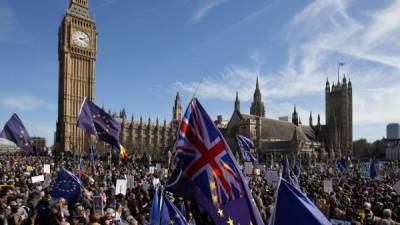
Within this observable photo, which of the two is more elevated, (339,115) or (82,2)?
(82,2)

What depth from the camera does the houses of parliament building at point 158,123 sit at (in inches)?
2943

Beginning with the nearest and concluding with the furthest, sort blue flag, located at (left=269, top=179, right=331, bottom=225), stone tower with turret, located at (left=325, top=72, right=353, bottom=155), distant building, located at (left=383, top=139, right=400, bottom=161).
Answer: blue flag, located at (left=269, top=179, right=331, bottom=225) → stone tower with turret, located at (left=325, top=72, right=353, bottom=155) → distant building, located at (left=383, top=139, right=400, bottom=161)

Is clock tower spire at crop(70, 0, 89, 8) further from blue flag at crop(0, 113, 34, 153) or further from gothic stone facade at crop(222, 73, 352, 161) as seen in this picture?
blue flag at crop(0, 113, 34, 153)

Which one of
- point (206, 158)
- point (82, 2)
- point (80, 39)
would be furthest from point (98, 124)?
point (82, 2)

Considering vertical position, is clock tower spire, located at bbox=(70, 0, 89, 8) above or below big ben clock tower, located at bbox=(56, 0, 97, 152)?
above

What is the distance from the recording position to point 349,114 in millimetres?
111000

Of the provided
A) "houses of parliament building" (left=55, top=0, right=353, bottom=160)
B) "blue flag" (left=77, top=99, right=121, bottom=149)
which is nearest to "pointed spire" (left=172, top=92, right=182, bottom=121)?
"houses of parliament building" (left=55, top=0, right=353, bottom=160)

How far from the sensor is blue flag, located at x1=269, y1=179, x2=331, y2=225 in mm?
4480

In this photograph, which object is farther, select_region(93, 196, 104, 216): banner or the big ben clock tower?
the big ben clock tower

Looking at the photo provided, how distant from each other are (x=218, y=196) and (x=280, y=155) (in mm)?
84540

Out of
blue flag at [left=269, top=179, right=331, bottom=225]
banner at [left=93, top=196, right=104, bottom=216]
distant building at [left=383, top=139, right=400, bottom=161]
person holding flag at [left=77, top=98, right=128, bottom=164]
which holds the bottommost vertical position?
distant building at [left=383, top=139, right=400, bottom=161]

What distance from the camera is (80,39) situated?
76.9 meters

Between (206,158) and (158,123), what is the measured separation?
95.1m

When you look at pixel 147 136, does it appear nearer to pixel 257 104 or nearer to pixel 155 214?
pixel 257 104
